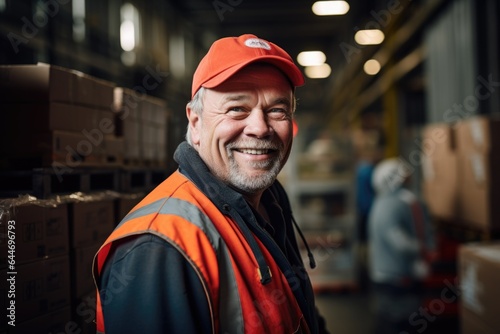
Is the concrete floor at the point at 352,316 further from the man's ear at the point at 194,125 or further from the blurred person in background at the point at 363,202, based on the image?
the man's ear at the point at 194,125

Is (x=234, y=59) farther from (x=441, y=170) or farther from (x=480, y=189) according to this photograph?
(x=441, y=170)

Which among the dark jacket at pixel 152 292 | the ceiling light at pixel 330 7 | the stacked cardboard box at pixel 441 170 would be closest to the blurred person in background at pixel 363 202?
the stacked cardboard box at pixel 441 170

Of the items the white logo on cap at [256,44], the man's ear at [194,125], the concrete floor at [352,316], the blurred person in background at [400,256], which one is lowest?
the concrete floor at [352,316]

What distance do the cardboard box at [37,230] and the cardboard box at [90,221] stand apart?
47mm

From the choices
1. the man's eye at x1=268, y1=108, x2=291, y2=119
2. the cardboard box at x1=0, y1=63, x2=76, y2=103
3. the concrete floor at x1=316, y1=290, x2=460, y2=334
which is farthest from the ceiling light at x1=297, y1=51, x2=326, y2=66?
the man's eye at x1=268, y1=108, x2=291, y2=119

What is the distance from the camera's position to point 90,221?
2.42 metres

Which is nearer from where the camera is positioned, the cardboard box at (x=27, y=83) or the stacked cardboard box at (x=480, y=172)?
the cardboard box at (x=27, y=83)

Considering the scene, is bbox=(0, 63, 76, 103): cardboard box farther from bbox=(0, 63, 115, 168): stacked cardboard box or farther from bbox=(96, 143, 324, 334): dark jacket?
bbox=(96, 143, 324, 334): dark jacket

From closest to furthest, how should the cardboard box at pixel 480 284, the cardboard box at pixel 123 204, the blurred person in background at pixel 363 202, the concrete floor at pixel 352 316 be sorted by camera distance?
the cardboard box at pixel 123 204 < the cardboard box at pixel 480 284 < the concrete floor at pixel 352 316 < the blurred person in background at pixel 363 202

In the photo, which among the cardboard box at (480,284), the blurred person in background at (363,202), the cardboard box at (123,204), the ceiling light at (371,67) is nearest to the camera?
the cardboard box at (123,204)

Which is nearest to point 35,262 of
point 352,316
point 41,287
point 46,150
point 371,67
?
point 41,287

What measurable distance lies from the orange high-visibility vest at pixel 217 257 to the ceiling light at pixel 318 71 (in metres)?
18.8

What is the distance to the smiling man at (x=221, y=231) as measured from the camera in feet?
4.66

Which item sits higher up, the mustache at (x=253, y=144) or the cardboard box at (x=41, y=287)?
the mustache at (x=253, y=144)
